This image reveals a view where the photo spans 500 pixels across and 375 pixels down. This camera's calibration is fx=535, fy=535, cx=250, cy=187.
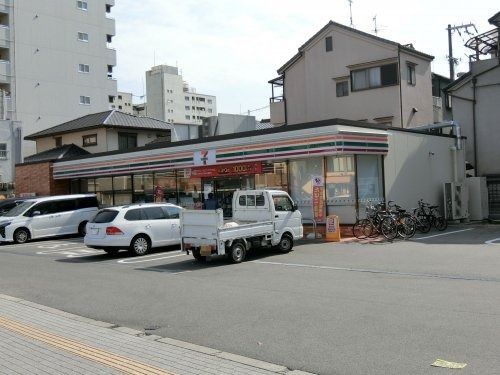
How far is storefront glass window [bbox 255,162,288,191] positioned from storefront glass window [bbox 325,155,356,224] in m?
2.03

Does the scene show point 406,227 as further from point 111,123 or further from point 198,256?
point 111,123

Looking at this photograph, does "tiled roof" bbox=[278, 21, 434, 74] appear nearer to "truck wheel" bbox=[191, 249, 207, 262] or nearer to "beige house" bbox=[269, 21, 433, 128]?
"beige house" bbox=[269, 21, 433, 128]

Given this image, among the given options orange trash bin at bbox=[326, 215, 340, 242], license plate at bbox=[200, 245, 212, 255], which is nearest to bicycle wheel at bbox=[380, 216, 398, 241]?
orange trash bin at bbox=[326, 215, 340, 242]

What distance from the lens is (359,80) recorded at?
30.4 metres

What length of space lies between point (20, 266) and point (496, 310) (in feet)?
41.6

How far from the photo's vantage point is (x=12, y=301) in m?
9.80

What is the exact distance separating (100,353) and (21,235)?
1876 cm

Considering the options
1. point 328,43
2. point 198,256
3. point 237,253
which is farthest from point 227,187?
point 328,43

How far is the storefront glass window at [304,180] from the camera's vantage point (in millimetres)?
20625

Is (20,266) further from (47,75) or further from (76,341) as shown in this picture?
(47,75)

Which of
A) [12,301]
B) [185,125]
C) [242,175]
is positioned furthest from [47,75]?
[12,301]

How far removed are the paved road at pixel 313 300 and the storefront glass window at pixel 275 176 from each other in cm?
552

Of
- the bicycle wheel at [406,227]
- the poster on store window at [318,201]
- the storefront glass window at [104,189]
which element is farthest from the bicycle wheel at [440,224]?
the storefront glass window at [104,189]

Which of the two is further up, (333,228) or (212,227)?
(212,227)
